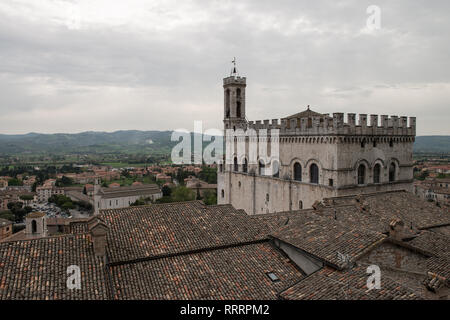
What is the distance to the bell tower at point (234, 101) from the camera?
3472cm

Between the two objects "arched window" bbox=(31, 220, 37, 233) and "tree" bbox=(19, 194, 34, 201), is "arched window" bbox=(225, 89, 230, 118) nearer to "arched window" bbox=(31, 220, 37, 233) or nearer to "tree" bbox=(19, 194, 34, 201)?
"arched window" bbox=(31, 220, 37, 233)

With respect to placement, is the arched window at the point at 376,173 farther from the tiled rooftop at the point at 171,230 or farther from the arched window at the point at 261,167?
the tiled rooftop at the point at 171,230

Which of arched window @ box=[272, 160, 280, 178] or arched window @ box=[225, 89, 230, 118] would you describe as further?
arched window @ box=[225, 89, 230, 118]

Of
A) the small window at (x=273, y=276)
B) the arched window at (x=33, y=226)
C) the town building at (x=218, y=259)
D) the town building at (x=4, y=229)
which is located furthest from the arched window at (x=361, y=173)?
the town building at (x=4, y=229)

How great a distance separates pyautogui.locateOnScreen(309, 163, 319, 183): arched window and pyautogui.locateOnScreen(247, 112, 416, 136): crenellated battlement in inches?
94.4

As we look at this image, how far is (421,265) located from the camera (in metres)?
12.7

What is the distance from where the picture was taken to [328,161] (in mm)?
23203

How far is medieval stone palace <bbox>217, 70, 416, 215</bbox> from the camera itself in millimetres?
23016

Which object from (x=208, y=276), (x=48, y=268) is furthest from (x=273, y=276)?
(x=48, y=268)

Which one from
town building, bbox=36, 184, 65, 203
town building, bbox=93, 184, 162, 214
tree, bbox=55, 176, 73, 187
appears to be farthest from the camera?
tree, bbox=55, 176, 73, 187

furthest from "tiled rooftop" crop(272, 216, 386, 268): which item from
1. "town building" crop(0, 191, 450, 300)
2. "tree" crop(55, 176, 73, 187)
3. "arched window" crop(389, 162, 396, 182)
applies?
"tree" crop(55, 176, 73, 187)

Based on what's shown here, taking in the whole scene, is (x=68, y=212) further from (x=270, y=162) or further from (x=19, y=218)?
(x=270, y=162)
